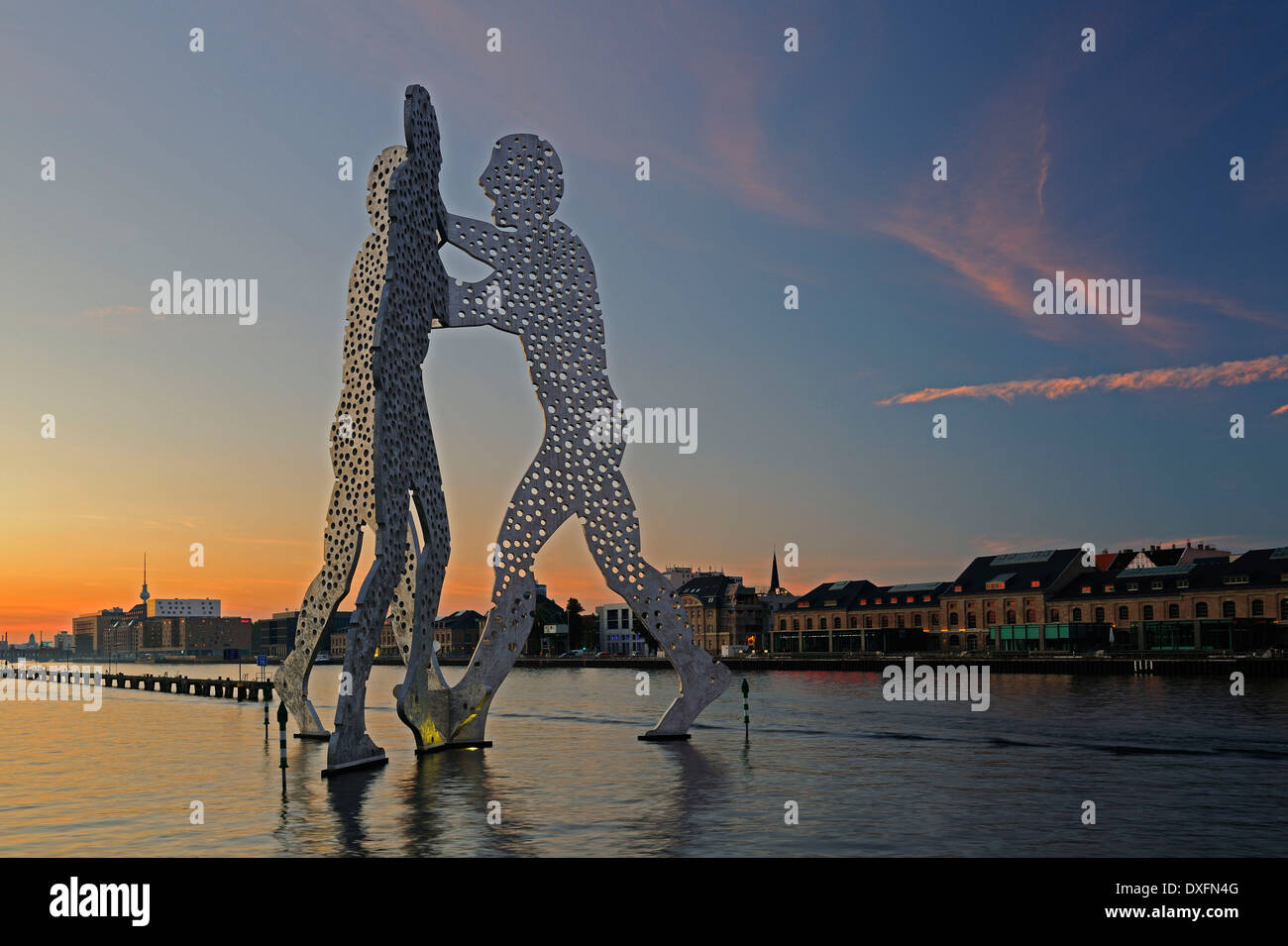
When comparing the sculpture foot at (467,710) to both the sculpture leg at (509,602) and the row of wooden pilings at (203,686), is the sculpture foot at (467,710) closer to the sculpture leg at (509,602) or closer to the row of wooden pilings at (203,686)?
the sculpture leg at (509,602)

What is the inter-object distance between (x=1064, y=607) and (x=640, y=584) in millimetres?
94786

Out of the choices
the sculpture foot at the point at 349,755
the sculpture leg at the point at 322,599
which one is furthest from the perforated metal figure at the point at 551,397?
the sculpture leg at the point at 322,599

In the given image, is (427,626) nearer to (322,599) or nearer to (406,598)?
(406,598)

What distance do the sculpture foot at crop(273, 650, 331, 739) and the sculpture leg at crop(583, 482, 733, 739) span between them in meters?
8.65

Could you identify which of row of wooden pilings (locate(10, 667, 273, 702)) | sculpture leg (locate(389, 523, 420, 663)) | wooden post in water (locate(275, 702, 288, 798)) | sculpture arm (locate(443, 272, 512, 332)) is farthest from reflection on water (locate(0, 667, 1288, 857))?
row of wooden pilings (locate(10, 667, 273, 702))

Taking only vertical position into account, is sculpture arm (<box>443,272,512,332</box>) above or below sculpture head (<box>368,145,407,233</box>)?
below

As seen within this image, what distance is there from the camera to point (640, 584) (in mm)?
31328

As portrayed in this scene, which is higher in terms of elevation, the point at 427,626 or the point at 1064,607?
the point at 427,626

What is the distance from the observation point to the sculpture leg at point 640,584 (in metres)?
31.0

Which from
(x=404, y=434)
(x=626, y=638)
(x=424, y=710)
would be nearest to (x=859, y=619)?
(x=626, y=638)

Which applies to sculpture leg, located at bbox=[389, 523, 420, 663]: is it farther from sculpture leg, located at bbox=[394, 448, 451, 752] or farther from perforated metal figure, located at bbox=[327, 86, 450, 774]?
perforated metal figure, located at bbox=[327, 86, 450, 774]

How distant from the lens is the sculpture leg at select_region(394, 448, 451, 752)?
27984 mm

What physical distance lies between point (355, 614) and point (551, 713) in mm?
27851

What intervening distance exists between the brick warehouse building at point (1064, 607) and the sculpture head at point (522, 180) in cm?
8610
